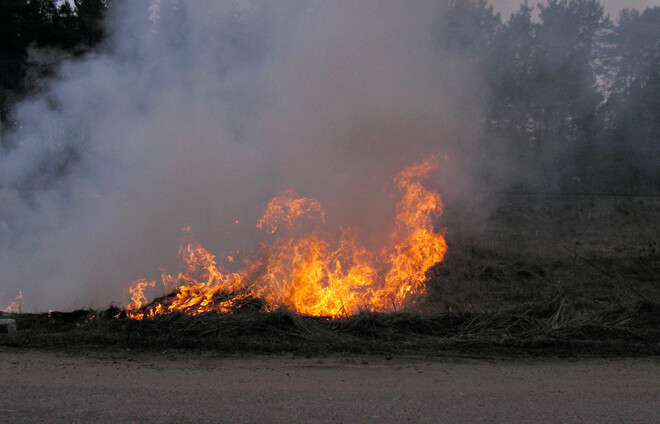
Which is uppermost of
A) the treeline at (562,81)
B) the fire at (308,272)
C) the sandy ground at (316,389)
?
the treeline at (562,81)

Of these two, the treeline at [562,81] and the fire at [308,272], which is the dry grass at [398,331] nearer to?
the fire at [308,272]

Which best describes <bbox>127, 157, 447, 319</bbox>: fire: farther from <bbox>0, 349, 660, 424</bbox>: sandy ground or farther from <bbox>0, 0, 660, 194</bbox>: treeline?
<bbox>0, 0, 660, 194</bbox>: treeline

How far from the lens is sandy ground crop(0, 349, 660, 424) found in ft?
13.1

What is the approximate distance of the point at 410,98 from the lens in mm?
8297

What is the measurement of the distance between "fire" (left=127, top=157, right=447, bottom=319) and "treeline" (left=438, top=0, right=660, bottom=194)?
2.79m

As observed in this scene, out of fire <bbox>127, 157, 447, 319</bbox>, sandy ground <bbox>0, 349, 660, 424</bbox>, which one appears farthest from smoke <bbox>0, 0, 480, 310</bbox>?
sandy ground <bbox>0, 349, 660, 424</bbox>

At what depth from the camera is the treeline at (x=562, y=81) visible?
29.5ft

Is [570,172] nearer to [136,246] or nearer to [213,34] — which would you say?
[213,34]

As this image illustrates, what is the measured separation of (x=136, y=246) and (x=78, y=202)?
147cm

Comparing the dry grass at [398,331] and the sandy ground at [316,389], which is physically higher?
the dry grass at [398,331]

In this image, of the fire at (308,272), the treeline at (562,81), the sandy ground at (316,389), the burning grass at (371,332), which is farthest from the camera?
the treeline at (562,81)

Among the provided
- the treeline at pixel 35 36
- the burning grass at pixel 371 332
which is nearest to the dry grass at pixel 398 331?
the burning grass at pixel 371 332

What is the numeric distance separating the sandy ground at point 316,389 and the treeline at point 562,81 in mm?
5213

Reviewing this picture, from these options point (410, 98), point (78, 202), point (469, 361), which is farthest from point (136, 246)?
point (469, 361)
